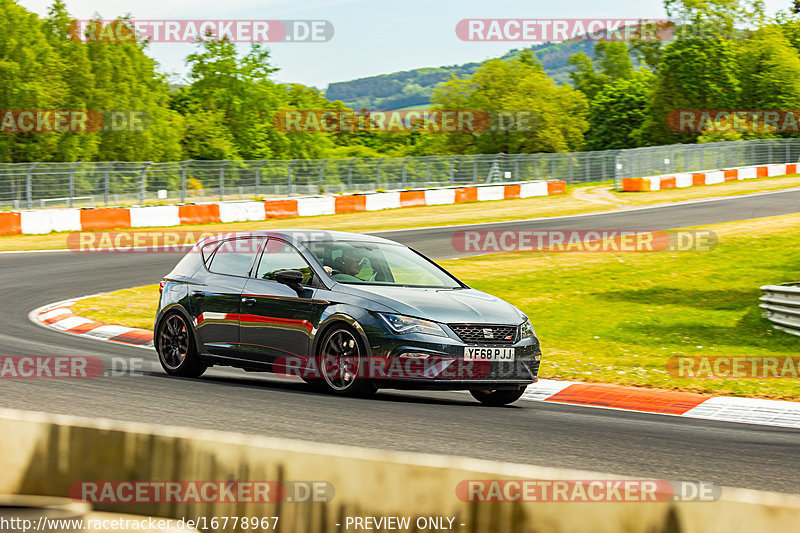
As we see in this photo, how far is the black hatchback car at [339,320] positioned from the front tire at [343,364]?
12 millimetres

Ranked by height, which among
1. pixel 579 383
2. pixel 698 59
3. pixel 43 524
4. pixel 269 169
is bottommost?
pixel 579 383

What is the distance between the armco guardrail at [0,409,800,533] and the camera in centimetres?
321

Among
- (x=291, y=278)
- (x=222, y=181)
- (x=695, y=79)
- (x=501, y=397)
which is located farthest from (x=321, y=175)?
(x=695, y=79)

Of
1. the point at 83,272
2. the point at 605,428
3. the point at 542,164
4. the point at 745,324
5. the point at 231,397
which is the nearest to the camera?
the point at 605,428

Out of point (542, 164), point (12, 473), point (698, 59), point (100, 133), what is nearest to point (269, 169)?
point (542, 164)

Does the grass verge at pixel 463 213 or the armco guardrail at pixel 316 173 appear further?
the armco guardrail at pixel 316 173

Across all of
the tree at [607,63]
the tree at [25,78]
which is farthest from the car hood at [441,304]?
the tree at [607,63]

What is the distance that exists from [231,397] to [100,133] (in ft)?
215

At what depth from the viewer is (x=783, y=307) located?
13.2m

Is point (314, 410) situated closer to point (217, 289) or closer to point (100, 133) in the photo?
point (217, 289)

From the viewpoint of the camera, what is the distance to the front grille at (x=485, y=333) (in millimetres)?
8297

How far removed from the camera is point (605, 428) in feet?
25.2

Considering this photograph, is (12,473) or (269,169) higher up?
(269,169)

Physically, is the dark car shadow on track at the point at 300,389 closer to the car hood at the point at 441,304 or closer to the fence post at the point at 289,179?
the car hood at the point at 441,304
